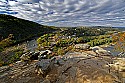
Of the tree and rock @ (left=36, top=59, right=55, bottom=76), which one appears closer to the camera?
rock @ (left=36, top=59, right=55, bottom=76)

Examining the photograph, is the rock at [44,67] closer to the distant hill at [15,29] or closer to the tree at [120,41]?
the tree at [120,41]

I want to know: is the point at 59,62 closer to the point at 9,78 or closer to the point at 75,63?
the point at 75,63

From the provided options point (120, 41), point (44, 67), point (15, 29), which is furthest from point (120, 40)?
point (15, 29)

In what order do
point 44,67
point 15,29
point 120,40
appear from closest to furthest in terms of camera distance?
point 44,67, point 120,40, point 15,29

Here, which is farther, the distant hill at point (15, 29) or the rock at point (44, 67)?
the distant hill at point (15, 29)

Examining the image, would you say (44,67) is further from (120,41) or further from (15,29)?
(15,29)

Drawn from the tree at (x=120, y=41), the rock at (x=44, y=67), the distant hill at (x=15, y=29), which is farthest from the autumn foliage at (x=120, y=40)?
the distant hill at (x=15, y=29)

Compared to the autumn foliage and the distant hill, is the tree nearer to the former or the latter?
the autumn foliage

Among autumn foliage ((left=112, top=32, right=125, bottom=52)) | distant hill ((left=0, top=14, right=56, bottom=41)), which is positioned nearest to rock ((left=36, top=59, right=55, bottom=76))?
autumn foliage ((left=112, top=32, right=125, bottom=52))

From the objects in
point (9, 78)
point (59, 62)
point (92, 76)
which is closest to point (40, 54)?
point (59, 62)

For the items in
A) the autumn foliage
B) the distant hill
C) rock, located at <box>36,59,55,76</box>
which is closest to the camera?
rock, located at <box>36,59,55,76</box>

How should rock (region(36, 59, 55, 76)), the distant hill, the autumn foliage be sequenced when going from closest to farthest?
1. rock (region(36, 59, 55, 76))
2. the autumn foliage
3. the distant hill
